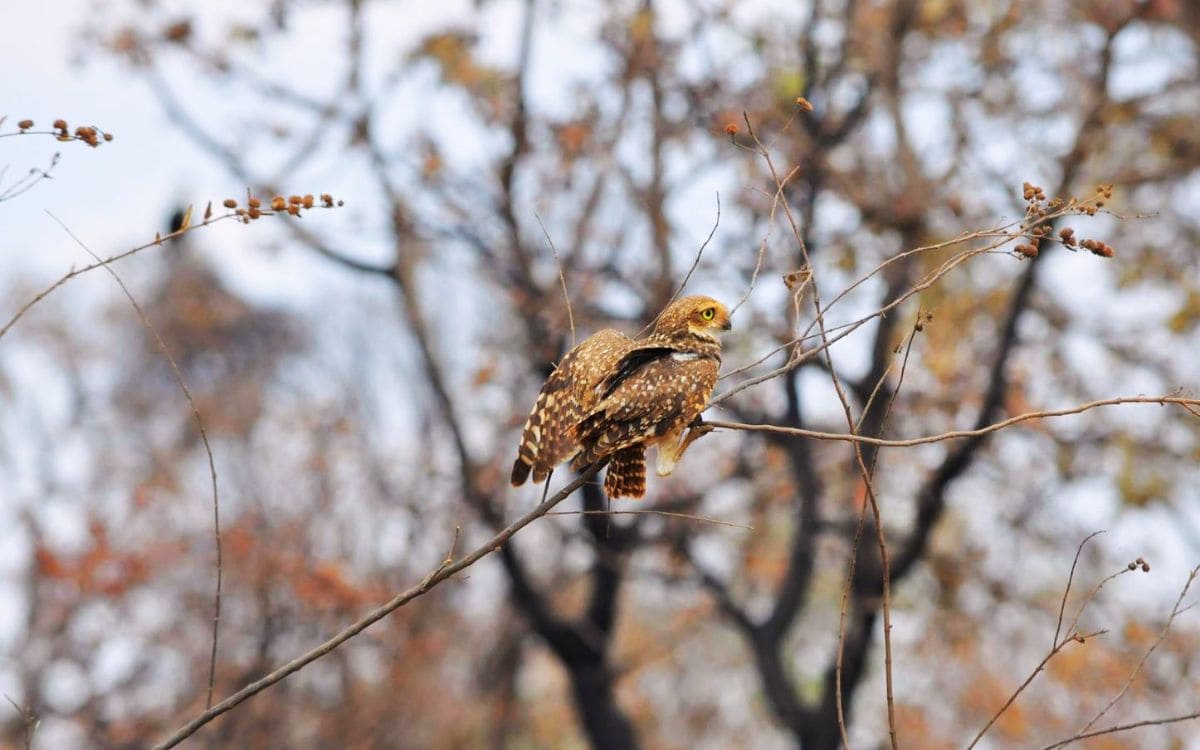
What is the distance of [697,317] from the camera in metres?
3.46

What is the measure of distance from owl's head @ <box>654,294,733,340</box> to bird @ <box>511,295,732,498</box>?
2.2 inches

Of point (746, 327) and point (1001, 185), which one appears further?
point (746, 327)

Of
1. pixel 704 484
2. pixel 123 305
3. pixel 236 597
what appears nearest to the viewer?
pixel 704 484

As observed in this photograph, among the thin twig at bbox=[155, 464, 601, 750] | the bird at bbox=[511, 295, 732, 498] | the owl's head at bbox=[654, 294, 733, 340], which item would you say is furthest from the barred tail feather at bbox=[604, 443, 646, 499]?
the thin twig at bbox=[155, 464, 601, 750]

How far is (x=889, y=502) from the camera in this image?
37.9ft

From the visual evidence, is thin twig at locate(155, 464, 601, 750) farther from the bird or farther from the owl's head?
the owl's head

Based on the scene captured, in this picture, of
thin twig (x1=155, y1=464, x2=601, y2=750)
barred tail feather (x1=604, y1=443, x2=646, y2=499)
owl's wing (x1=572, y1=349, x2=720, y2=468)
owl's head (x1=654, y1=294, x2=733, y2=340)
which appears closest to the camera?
thin twig (x1=155, y1=464, x2=601, y2=750)

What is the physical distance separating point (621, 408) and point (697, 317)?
0.55 metres

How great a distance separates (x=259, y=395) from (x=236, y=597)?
6.98 m

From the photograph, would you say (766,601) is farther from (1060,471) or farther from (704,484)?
(1060,471)

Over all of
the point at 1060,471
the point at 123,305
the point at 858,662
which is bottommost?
the point at 858,662

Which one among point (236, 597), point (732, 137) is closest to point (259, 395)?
point (236, 597)

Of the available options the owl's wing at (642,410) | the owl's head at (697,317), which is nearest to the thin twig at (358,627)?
the owl's wing at (642,410)

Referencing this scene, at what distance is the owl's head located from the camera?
345cm
